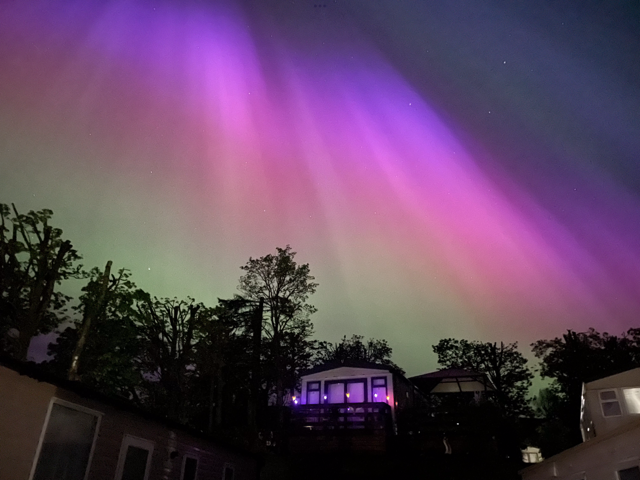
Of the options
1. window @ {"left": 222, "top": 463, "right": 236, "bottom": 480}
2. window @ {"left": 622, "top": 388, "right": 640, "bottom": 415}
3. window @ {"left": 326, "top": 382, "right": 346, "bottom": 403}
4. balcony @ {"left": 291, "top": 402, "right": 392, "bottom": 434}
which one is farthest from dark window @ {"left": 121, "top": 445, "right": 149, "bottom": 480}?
window @ {"left": 326, "top": 382, "right": 346, "bottom": 403}

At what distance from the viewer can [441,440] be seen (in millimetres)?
21438

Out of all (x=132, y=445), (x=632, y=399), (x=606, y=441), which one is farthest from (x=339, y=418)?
(x=132, y=445)

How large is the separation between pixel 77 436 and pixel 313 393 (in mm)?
23168

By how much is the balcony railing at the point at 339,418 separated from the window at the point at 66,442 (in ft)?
48.6

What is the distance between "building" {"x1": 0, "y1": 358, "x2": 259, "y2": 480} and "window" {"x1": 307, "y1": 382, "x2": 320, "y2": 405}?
17.7 metres

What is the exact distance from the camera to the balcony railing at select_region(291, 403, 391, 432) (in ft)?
72.3

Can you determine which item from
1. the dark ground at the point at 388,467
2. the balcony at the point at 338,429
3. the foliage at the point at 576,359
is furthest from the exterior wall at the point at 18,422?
the foliage at the point at 576,359

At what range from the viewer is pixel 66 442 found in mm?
8789

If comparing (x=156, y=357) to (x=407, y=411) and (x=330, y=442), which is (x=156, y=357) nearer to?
(x=330, y=442)

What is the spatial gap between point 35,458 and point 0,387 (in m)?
1.46

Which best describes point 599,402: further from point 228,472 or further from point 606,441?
point 228,472

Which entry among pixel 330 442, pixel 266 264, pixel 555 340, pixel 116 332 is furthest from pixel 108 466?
pixel 555 340

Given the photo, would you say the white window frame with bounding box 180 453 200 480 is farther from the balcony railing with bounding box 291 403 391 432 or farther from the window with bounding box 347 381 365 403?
the window with bounding box 347 381 365 403

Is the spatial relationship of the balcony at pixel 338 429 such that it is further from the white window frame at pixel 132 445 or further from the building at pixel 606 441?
the white window frame at pixel 132 445
